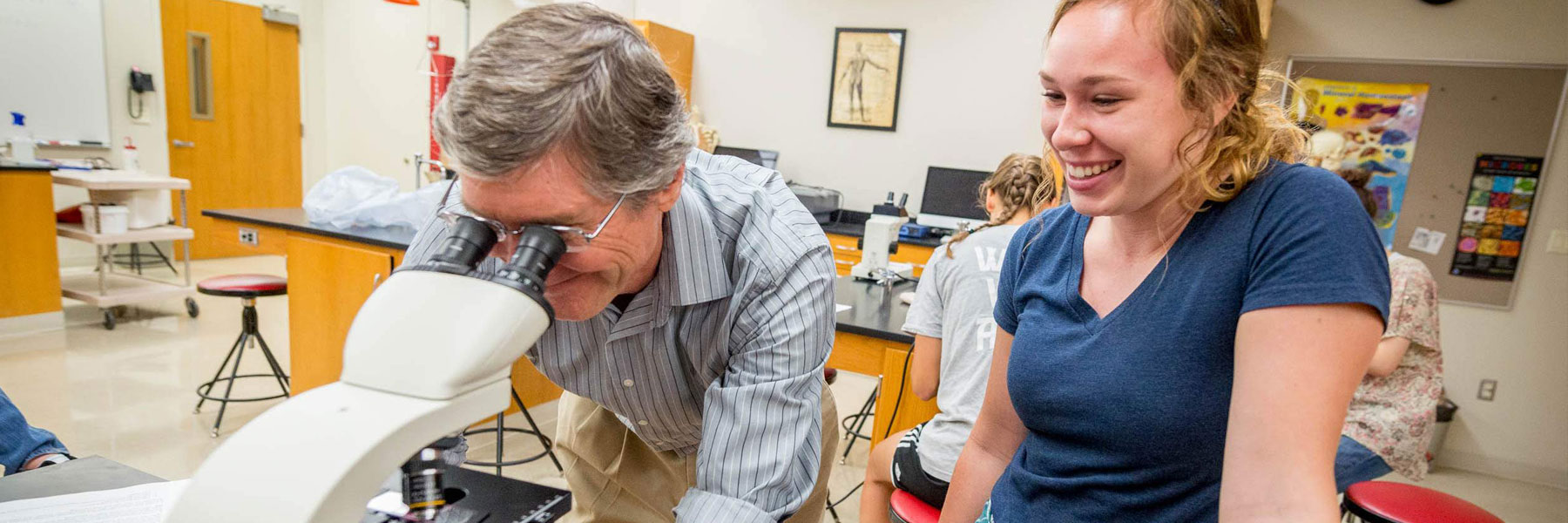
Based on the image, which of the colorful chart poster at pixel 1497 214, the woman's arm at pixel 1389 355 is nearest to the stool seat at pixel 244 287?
the woman's arm at pixel 1389 355

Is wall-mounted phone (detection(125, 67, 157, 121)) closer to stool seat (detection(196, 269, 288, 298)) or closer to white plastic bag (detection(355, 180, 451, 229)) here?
stool seat (detection(196, 269, 288, 298))

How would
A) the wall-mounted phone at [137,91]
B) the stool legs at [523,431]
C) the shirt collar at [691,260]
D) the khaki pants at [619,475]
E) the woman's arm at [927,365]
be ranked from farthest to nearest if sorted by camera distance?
the wall-mounted phone at [137,91] → the stool legs at [523,431] → the woman's arm at [927,365] → the khaki pants at [619,475] → the shirt collar at [691,260]

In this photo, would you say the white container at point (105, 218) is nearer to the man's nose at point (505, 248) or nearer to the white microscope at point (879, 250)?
the white microscope at point (879, 250)

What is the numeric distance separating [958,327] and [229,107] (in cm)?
690

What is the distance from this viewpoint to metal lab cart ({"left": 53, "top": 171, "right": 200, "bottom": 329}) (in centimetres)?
425

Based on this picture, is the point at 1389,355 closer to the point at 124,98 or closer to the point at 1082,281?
the point at 1082,281

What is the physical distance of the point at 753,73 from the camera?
5.42m

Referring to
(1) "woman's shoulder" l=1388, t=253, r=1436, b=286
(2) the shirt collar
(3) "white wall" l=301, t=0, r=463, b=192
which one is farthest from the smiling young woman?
(3) "white wall" l=301, t=0, r=463, b=192

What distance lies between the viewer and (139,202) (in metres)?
4.50

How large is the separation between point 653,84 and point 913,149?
438cm

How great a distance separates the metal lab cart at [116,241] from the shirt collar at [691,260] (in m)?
4.52

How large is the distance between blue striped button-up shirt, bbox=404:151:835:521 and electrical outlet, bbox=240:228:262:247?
8.98ft

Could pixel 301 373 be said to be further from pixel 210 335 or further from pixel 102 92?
pixel 102 92

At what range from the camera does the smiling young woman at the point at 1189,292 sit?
26.9 inches
